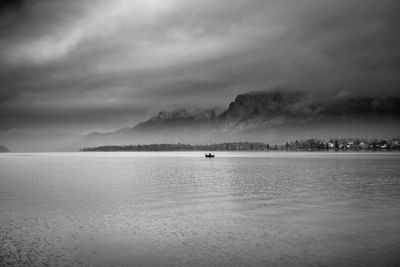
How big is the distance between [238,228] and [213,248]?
6739 millimetres

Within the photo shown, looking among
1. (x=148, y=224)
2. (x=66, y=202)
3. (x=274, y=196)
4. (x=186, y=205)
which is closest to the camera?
(x=148, y=224)

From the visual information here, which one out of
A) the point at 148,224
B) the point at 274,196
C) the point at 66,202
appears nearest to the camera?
the point at 148,224

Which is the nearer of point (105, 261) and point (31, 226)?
point (105, 261)

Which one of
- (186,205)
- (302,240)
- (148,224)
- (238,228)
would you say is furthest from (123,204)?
(302,240)

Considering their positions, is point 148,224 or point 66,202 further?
point 66,202

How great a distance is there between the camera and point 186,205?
45969 millimetres

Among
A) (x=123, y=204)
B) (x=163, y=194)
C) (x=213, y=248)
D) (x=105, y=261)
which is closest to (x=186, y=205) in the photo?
(x=123, y=204)

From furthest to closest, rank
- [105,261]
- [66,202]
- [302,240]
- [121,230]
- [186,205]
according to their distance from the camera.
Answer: [66,202] < [186,205] < [121,230] < [302,240] < [105,261]

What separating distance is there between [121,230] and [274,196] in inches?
1099

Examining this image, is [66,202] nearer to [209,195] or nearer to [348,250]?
[209,195]

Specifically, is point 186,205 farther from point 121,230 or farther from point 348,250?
point 348,250

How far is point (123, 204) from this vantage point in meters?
46.8

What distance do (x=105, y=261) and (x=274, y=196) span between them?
3468 centimetres

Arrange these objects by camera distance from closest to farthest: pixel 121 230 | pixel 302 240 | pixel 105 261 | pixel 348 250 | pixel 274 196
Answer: pixel 105 261
pixel 348 250
pixel 302 240
pixel 121 230
pixel 274 196
